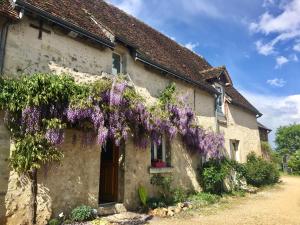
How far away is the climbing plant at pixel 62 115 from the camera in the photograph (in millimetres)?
6312

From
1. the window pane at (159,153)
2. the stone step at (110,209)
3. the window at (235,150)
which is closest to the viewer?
the stone step at (110,209)

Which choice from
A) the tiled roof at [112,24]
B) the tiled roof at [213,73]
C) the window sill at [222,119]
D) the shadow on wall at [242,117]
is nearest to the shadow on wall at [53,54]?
the tiled roof at [112,24]

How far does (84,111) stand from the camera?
714cm

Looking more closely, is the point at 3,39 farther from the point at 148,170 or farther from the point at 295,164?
the point at 295,164

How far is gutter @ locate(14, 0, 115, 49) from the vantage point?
272 inches

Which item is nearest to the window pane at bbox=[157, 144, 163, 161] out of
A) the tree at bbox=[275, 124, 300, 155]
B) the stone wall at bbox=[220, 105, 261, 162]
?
→ the stone wall at bbox=[220, 105, 261, 162]

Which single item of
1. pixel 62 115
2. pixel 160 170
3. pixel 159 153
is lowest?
pixel 160 170

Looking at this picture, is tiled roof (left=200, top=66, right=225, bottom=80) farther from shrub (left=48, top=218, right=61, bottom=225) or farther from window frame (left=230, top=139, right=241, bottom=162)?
shrub (left=48, top=218, right=61, bottom=225)

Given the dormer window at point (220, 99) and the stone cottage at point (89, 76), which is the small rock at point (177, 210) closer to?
the stone cottage at point (89, 76)

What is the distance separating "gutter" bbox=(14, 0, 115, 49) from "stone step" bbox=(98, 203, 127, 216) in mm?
4724

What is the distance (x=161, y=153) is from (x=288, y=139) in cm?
4922

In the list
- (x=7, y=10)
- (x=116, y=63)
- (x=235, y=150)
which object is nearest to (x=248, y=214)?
(x=116, y=63)

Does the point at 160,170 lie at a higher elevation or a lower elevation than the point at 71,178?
higher

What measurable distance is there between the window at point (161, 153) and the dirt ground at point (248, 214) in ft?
7.07
